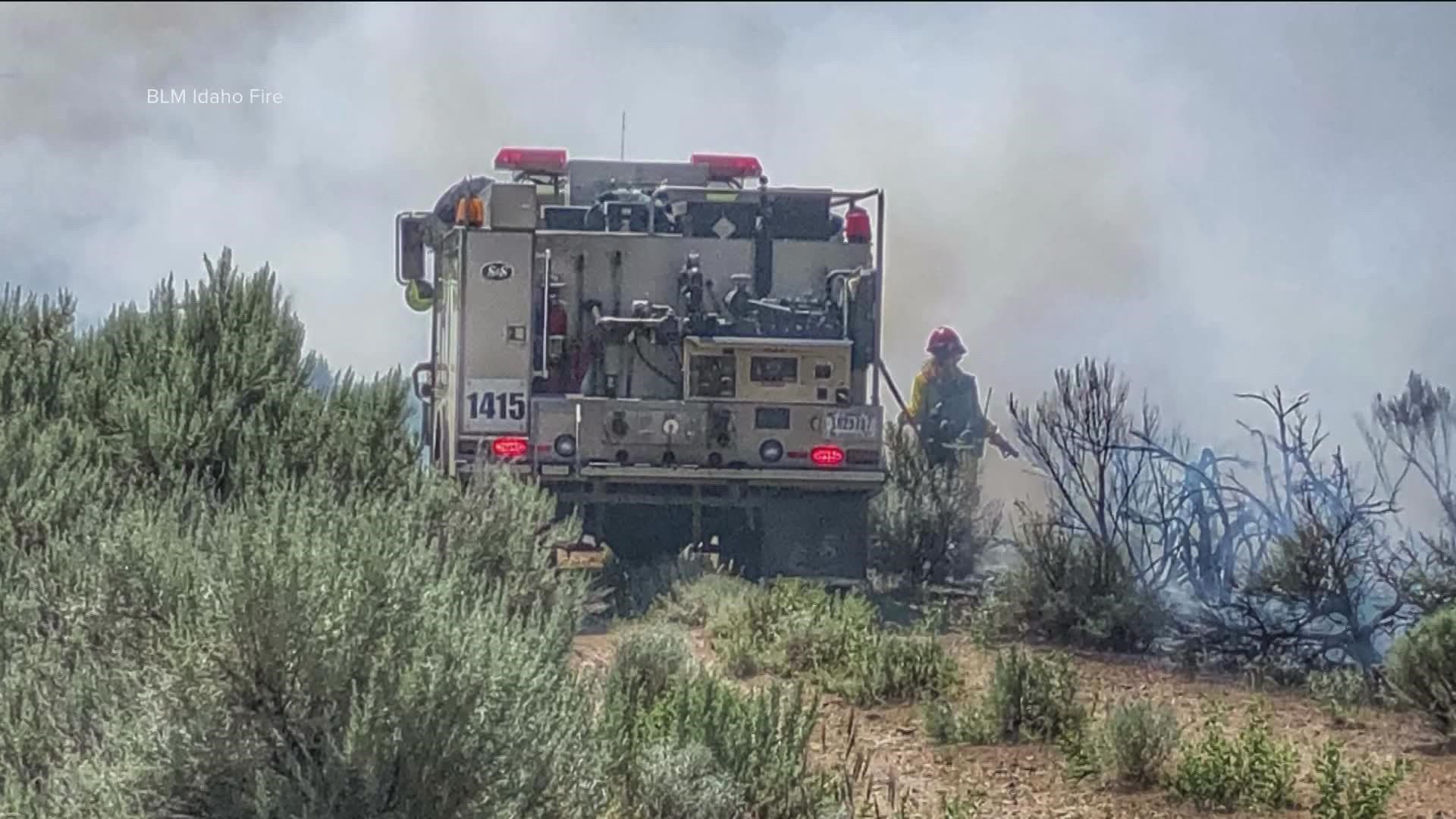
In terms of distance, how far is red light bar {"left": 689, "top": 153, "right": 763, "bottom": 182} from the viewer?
1528cm

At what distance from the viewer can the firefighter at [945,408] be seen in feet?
50.5

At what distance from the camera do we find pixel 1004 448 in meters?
14.8

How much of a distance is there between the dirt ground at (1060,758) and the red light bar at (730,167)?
5.94 meters

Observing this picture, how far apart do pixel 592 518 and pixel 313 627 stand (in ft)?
27.6

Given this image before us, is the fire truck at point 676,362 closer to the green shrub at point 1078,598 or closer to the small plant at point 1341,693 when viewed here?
the green shrub at point 1078,598

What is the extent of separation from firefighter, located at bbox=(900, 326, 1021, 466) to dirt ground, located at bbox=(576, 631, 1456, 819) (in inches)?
211

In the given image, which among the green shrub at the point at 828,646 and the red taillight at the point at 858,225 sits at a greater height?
A: the red taillight at the point at 858,225

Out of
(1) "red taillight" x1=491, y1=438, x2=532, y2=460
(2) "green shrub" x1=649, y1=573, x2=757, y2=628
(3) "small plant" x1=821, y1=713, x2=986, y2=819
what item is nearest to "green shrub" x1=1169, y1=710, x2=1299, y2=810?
(3) "small plant" x1=821, y1=713, x2=986, y2=819

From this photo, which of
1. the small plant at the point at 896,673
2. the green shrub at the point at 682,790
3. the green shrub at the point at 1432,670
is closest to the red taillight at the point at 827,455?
the small plant at the point at 896,673

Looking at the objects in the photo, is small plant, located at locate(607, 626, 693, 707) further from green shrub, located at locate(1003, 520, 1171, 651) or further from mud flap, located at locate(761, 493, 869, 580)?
mud flap, located at locate(761, 493, 869, 580)

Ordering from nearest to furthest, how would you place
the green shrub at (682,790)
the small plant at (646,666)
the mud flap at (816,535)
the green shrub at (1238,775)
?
the green shrub at (682,790), the green shrub at (1238,775), the small plant at (646,666), the mud flap at (816,535)

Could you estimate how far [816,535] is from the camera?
1404cm

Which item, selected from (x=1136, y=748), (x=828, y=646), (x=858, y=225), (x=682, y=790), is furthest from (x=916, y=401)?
(x=682, y=790)

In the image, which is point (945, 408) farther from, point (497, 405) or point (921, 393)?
point (497, 405)
